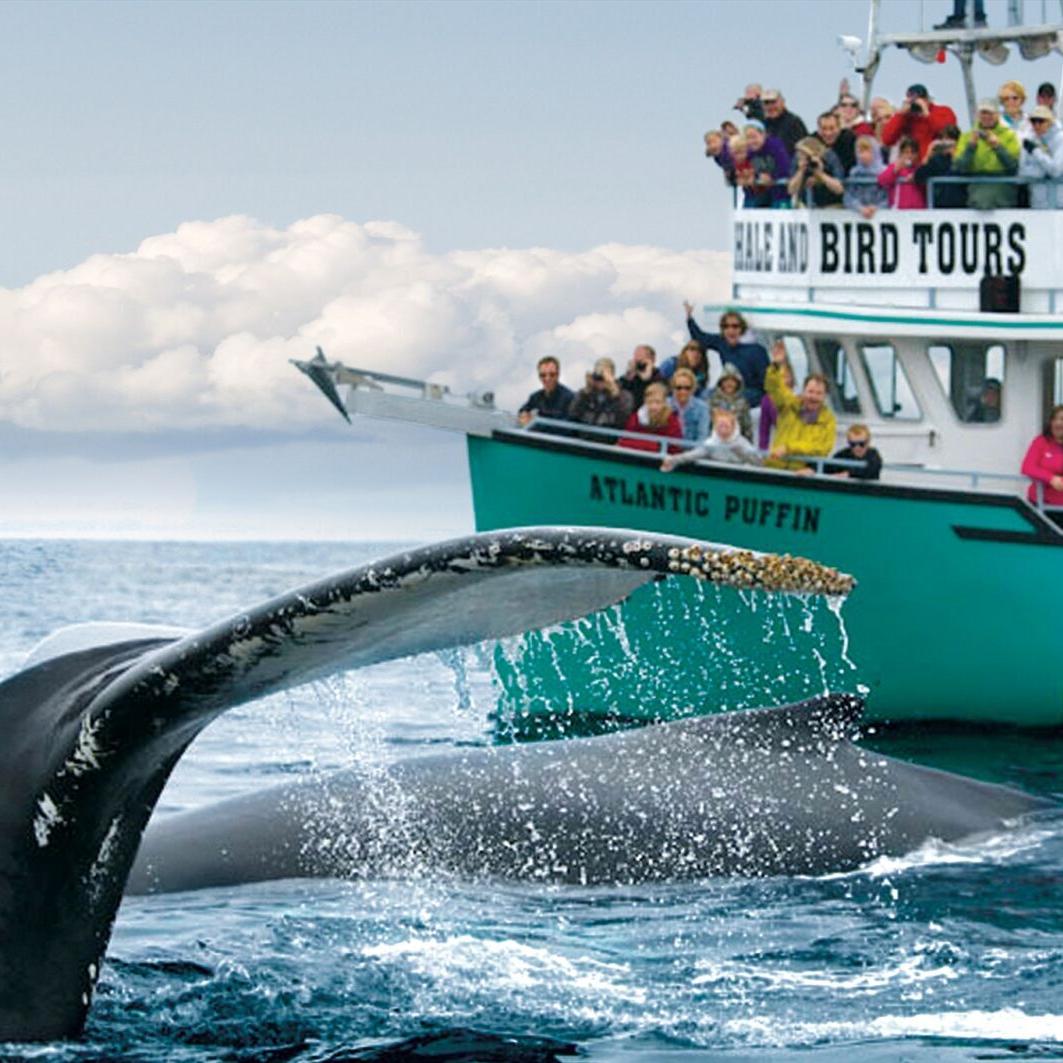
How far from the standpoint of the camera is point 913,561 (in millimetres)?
18656

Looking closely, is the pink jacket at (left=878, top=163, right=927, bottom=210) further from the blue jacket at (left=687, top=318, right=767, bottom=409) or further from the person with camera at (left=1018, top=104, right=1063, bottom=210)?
the blue jacket at (left=687, top=318, right=767, bottom=409)

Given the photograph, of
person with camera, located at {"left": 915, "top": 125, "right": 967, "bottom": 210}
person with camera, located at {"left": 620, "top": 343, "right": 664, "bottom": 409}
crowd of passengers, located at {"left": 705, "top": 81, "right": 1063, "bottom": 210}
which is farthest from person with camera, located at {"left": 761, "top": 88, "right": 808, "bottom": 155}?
person with camera, located at {"left": 620, "top": 343, "right": 664, "bottom": 409}

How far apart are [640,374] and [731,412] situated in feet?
3.07

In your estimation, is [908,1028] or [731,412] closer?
[908,1028]

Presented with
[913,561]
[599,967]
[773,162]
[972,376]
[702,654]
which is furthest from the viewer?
[773,162]

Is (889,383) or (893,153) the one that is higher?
(893,153)

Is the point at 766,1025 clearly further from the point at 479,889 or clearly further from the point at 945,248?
the point at 945,248

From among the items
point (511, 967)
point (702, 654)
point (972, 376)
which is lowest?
point (702, 654)

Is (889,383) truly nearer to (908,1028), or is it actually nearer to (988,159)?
(988,159)

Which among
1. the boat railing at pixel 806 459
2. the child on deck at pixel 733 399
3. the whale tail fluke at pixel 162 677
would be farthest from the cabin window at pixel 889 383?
the whale tail fluke at pixel 162 677

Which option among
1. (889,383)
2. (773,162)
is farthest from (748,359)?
(773,162)

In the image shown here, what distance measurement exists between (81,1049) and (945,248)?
15778 mm

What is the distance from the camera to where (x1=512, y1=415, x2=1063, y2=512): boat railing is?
18.6m

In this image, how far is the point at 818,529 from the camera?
1872 cm
